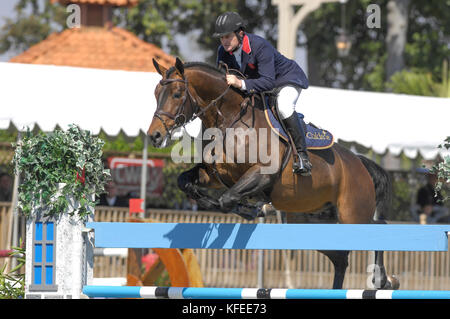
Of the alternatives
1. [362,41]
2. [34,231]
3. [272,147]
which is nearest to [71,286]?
[34,231]

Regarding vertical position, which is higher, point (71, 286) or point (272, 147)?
point (272, 147)

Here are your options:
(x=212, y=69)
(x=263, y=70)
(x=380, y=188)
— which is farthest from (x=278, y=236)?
(x=380, y=188)

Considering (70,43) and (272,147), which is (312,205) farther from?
(70,43)

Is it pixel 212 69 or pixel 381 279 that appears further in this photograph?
pixel 381 279

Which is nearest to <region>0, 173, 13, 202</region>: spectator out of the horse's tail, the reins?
the horse's tail

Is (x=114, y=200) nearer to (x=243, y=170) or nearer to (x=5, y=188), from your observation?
(x=5, y=188)

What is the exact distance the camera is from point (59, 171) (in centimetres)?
631

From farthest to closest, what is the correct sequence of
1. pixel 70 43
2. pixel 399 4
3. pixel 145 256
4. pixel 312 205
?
pixel 399 4, pixel 70 43, pixel 145 256, pixel 312 205

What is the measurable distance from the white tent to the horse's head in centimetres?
388

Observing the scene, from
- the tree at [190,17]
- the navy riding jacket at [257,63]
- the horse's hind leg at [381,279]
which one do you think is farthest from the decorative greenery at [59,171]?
the tree at [190,17]

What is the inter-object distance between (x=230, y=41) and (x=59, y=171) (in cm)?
160

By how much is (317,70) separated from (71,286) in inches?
852

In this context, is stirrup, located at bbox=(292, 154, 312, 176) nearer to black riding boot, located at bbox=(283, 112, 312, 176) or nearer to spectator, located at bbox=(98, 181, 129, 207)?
black riding boot, located at bbox=(283, 112, 312, 176)
